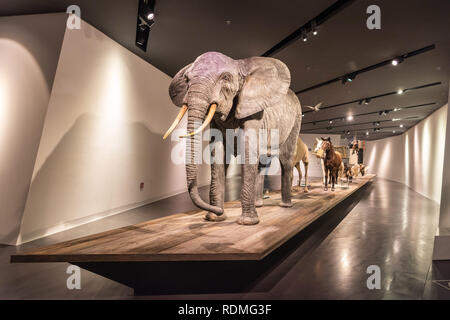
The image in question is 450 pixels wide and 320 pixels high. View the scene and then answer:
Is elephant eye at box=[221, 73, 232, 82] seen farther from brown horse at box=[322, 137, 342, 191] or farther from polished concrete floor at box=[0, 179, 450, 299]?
brown horse at box=[322, 137, 342, 191]

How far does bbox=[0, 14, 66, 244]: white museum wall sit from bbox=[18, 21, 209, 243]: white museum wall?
10 cm

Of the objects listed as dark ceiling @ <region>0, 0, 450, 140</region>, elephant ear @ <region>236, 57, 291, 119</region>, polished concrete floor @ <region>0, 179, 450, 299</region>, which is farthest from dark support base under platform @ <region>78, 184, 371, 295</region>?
dark ceiling @ <region>0, 0, 450, 140</region>

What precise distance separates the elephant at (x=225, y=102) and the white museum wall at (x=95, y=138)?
2131 mm

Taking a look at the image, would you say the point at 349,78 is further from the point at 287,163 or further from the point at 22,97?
the point at 22,97

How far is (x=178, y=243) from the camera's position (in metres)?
1.96

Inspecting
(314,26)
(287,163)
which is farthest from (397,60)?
(287,163)

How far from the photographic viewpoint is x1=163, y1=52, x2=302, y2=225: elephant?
207 centimetres

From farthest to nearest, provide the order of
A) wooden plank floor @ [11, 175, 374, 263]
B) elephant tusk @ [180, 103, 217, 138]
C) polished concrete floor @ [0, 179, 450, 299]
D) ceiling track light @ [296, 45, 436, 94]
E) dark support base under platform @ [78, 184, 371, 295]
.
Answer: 1. ceiling track light @ [296, 45, 436, 94]
2. polished concrete floor @ [0, 179, 450, 299]
3. elephant tusk @ [180, 103, 217, 138]
4. dark support base under platform @ [78, 184, 371, 295]
5. wooden plank floor @ [11, 175, 374, 263]

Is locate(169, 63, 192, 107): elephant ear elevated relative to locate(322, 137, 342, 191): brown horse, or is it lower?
elevated

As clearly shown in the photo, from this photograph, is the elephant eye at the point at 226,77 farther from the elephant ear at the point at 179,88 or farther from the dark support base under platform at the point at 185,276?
the dark support base under platform at the point at 185,276

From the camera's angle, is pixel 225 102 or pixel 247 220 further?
pixel 247 220

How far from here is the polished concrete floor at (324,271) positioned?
2090 millimetres

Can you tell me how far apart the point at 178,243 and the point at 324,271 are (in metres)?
1.50
